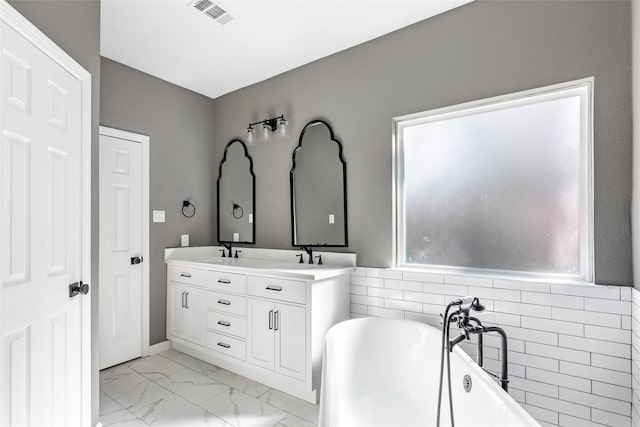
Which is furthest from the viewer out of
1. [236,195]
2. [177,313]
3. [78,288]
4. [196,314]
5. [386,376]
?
[236,195]

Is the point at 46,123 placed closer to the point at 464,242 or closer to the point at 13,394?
the point at 13,394

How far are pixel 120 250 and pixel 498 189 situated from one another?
3.16 m

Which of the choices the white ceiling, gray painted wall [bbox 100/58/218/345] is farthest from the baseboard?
the white ceiling

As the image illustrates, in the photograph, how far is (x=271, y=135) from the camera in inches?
131

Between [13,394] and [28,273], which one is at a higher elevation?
[28,273]

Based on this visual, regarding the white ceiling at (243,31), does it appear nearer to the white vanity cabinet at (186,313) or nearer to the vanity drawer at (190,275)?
the vanity drawer at (190,275)

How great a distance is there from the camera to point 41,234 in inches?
59.7

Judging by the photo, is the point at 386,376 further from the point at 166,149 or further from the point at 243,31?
the point at 166,149

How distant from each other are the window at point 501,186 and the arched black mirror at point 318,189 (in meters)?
0.52

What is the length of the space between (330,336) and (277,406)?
0.77 m

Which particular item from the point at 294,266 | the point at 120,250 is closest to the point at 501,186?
the point at 294,266

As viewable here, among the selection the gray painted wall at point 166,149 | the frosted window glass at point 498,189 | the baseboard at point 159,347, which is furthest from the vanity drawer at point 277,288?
the baseboard at point 159,347

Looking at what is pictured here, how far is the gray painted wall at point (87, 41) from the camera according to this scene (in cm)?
158

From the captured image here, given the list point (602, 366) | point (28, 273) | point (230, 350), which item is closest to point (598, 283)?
point (602, 366)
